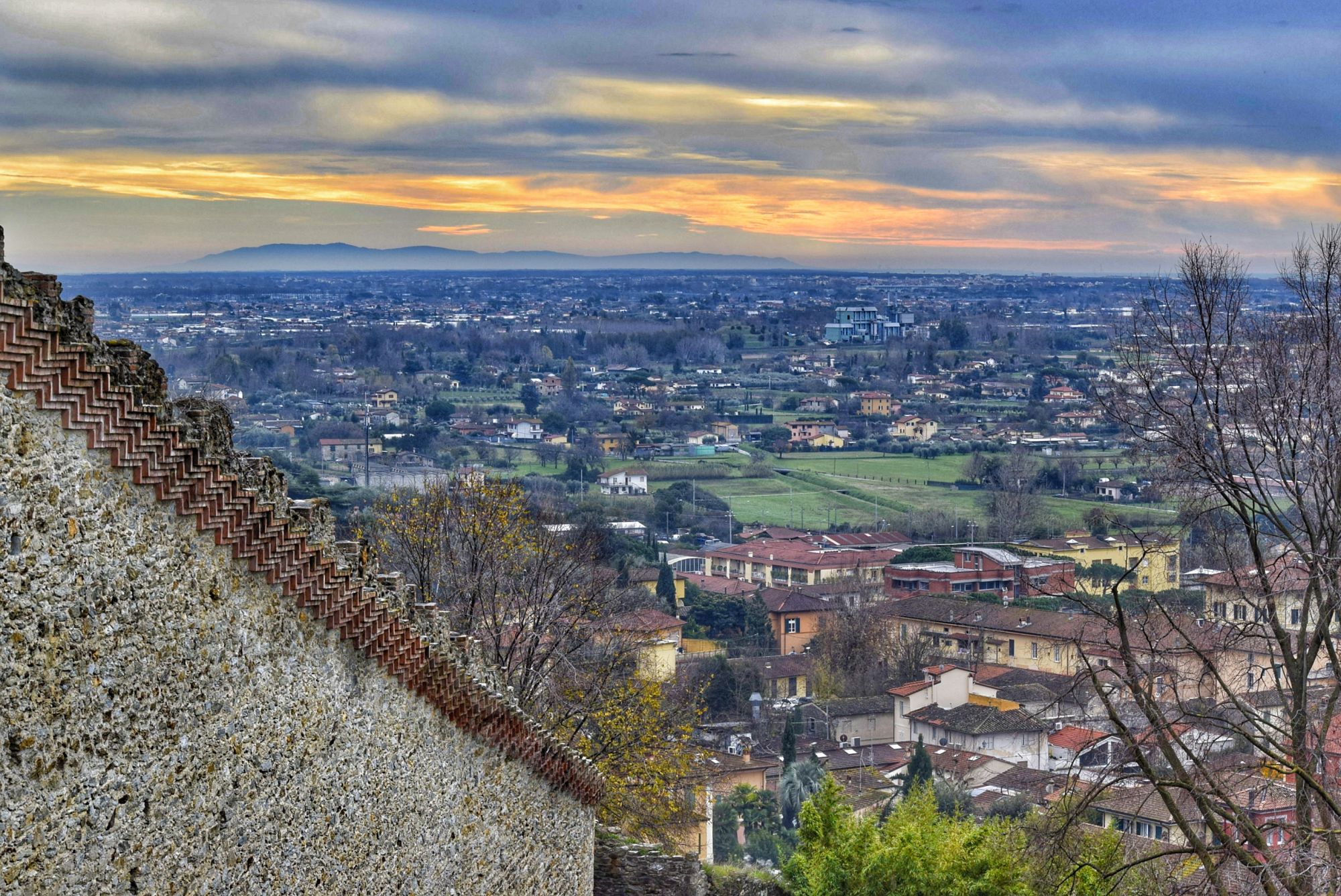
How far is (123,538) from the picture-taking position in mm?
6258

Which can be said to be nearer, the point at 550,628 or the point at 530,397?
the point at 550,628

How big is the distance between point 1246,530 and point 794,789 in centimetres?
3078

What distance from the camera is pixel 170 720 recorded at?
264 inches

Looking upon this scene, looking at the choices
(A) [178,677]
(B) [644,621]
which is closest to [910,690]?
(B) [644,621]

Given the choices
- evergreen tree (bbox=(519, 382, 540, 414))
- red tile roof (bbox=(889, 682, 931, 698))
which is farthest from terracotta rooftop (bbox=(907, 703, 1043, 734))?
evergreen tree (bbox=(519, 382, 540, 414))

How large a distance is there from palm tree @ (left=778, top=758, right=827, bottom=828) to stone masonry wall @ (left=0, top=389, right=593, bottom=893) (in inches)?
1326

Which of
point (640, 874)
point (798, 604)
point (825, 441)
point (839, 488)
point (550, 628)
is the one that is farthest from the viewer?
point (825, 441)

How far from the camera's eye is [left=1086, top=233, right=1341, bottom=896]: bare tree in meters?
11.8

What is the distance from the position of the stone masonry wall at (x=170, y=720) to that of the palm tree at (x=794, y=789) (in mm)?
33678

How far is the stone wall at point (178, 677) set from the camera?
5.62 metres

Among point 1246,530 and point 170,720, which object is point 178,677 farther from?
point 1246,530

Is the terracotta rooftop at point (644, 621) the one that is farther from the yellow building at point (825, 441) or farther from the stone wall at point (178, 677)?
the yellow building at point (825, 441)

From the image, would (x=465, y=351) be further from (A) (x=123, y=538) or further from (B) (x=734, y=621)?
(A) (x=123, y=538)

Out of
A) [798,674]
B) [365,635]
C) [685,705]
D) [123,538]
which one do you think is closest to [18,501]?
[123,538]
